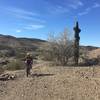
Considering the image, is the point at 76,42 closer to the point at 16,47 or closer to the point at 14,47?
the point at 14,47

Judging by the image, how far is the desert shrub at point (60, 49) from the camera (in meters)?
35.2

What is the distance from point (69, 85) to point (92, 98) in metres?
3.33

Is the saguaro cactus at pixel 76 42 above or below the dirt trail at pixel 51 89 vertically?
above

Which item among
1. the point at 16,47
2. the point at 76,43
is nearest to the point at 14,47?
the point at 16,47

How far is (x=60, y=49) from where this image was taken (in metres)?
35.2

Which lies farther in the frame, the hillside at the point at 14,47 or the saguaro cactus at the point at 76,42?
the hillside at the point at 14,47

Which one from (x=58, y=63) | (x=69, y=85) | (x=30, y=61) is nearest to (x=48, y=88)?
(x=69, y=85)

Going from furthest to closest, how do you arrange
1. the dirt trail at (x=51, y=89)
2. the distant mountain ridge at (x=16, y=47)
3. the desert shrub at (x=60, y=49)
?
the distant mountain ridge at (x=16, y=47)
the desert shrub at (x=60, y=49)
the dirt trail at (x=51, y=89)

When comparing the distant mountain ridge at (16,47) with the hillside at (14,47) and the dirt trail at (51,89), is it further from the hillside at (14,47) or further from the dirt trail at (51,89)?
the dirt trail at (51,89)

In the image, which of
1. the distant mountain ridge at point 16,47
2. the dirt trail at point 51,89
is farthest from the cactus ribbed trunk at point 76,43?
the distant mountain ridge at point 16,47

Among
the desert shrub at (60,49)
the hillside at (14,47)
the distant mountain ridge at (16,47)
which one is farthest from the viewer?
the distant mountain ridge at (16,47)

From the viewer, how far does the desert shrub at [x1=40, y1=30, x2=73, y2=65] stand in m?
35.2

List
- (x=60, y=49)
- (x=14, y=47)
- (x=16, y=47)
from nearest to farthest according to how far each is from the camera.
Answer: (x=60, y=49) < (x=14, y=47) < (x=16, y=47)

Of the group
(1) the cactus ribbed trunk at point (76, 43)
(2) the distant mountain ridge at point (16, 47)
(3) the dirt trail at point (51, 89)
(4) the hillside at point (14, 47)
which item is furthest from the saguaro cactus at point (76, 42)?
(4) the hillside at point (14, 47)
